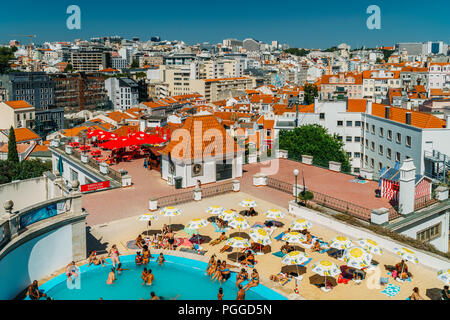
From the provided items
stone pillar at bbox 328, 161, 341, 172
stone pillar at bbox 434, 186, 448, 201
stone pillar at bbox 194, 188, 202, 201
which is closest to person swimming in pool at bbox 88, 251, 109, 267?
stone pillar at bbox 194, 188, 202, 201

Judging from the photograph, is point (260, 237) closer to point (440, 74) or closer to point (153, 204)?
point (153, 204)

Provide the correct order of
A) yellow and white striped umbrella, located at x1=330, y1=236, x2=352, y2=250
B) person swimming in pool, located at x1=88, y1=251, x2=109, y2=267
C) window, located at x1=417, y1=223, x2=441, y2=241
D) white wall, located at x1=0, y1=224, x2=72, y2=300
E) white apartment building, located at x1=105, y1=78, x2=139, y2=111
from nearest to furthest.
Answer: white wall, located at x1=0, y1=224, x2=72, y2=300, yellow and white striped umbrella, located at x1=330, y1=236, x2=352, y2=250, person swimming in pool, located at x1=88, y1=251, x2=109, y2=267, window, located at x1=417, y1=223, x2=441, y2=241, white apartment building, located at x1=105, y1=78, x2=139, y2=111

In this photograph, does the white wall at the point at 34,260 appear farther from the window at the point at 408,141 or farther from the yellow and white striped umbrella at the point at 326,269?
the window at the point at 408,141

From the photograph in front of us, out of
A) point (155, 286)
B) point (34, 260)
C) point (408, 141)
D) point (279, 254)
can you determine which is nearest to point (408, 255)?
point (279, 254)

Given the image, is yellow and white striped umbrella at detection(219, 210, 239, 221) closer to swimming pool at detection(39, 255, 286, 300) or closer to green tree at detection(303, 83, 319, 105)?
swimming pool at detection(39, 255, 286, 300)

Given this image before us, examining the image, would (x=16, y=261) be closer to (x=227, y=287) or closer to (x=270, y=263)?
(x=227, y=287)

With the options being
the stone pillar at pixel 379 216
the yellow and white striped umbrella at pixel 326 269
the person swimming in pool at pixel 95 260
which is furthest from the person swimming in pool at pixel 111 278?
the stone pillar at pixel 379 216

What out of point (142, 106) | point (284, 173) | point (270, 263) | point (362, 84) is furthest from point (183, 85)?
point (270, 263)
